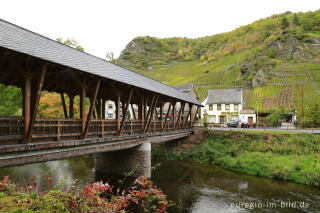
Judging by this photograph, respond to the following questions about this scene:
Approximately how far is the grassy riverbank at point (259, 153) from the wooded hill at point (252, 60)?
17204 millimetres

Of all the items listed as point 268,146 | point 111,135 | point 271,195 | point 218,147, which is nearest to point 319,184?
point 271,195

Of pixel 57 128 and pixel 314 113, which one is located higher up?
pixel 314 113

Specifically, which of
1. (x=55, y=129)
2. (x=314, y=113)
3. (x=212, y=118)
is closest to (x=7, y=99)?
(x=55, y=129)

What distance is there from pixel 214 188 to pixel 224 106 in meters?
29.2

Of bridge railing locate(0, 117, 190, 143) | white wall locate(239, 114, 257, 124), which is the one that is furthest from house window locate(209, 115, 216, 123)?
bridge railing locate(0, 117, 190, 143)

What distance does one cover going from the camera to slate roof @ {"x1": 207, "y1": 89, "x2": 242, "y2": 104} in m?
39.4

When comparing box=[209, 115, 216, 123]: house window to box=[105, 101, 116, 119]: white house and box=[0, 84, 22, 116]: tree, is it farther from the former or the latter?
box=[0, 84, 22, 116]: tree

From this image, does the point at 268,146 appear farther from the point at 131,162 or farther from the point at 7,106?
the point at 7,106

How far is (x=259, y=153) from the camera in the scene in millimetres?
17984

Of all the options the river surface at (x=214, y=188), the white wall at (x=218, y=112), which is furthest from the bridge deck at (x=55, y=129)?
the white wall at (x=218, y=112)

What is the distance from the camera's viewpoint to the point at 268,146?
60.8ft

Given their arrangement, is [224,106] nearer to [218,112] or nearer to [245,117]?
[218,112]

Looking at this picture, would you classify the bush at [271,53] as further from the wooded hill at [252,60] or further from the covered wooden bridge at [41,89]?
the covered wooden bridge at [41,89]

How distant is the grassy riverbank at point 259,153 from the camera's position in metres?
14.8
